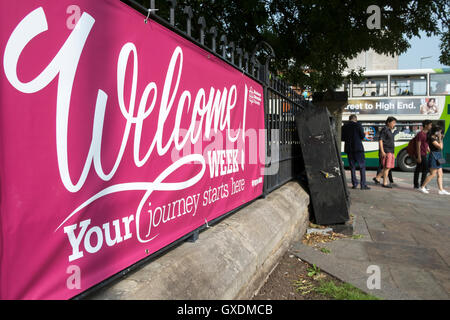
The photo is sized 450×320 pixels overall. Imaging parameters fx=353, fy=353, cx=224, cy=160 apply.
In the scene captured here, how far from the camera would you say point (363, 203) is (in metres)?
7.32

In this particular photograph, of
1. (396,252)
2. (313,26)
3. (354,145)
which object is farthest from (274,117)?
(354,145)

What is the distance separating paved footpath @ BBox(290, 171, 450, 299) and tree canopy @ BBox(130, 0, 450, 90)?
367 cm

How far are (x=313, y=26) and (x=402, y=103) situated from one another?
9.91 meters

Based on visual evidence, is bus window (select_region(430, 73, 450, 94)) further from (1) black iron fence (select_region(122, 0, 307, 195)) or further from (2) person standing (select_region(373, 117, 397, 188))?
(1) black iron fence (select_region(122, 0, 307, 195))

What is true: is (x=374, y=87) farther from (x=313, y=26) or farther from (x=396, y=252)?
(x=396, y=252)

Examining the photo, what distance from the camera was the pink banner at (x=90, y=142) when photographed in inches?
48.2

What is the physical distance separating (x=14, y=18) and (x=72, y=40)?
0.88 ft

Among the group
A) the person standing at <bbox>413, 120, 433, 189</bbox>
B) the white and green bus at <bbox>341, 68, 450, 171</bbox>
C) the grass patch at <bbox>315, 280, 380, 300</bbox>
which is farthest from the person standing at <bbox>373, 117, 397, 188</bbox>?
the grass patch at <bbox>315, 280, 380, 300</bbox>

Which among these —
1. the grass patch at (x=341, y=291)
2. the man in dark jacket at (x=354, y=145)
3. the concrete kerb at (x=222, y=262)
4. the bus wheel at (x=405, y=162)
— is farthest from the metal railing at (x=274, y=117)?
the bus wheel at (x=405, y=162)

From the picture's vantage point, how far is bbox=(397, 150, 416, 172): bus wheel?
15953 mm

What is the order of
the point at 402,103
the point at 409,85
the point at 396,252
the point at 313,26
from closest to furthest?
the point at 396,252, the point at 313,26, the point at 402,103, the point at 409,85

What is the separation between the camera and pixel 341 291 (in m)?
2.86

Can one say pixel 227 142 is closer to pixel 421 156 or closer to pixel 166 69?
pixel 166 69
